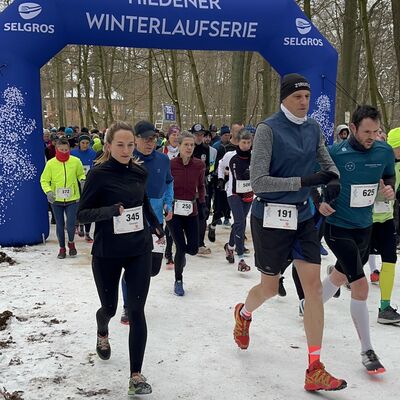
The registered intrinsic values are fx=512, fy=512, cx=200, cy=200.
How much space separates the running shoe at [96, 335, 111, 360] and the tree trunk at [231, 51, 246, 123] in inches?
431

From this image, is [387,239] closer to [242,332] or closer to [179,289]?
[242,332]

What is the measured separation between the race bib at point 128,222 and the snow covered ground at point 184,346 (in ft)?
3.59

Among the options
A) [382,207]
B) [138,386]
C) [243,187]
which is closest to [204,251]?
[243,187]

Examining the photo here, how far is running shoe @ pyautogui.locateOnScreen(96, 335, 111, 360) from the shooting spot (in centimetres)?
392

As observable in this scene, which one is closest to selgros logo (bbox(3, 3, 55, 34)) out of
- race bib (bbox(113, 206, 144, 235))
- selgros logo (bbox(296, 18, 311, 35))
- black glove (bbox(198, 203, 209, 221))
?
black glove (bbox(198, 203, 209, 221))

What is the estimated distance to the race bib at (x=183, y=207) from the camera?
5693 mm

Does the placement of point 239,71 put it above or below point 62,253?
above

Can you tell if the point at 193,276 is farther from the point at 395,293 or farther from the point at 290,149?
the point at 290,149

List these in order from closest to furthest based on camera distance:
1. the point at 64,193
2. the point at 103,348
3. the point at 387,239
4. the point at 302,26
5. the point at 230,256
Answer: the point at 103,348
the point at 387,239
the point at 230,256
the point at 64,193
the point at 302,26

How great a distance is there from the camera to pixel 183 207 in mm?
5730

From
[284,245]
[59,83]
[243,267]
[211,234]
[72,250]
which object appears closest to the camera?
[284,245]

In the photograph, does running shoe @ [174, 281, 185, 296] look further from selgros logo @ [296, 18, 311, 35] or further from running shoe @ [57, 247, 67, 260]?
selgros logo @ [296, 18, 311, 35]

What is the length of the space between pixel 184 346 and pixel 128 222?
54.4 inches

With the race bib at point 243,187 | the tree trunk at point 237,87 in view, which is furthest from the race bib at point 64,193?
the tree trunk at point 237,87
